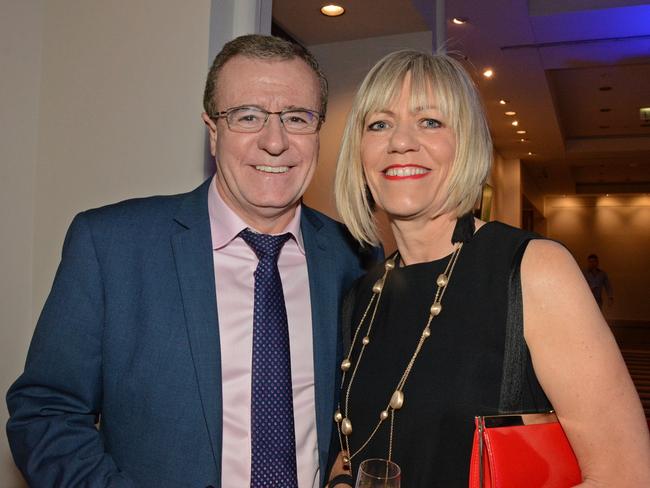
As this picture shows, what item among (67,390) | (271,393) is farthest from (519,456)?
(67,390)

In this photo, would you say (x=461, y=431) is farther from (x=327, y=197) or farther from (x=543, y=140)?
(x=543, y=140)

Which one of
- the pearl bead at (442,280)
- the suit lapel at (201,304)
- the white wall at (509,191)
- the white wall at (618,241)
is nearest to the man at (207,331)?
the suit lapel at (201,304)

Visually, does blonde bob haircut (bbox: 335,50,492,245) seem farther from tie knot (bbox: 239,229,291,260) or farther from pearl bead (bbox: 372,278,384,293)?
tie knot (bbox: 239,229,291,260)

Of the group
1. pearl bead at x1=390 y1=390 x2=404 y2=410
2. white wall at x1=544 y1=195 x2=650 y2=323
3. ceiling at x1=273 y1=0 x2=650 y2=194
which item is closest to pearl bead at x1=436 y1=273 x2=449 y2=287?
pearl bead at x1=390 y1=390 x2=404 y2=410

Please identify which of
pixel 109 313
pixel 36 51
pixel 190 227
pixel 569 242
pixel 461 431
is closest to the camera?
pixel 461 431

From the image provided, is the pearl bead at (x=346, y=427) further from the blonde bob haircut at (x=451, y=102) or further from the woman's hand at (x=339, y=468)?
the blonde bob haircut at (x=451, y=102)

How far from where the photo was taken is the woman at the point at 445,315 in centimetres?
138

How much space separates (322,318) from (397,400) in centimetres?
38

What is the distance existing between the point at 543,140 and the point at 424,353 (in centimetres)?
1203

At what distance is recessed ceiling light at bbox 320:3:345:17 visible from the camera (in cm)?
383

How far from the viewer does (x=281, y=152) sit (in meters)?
1.82

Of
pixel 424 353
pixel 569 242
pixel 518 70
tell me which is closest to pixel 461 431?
pixel 424 353

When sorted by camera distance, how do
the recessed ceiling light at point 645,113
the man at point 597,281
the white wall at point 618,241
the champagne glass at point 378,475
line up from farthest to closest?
the white wall at point 618,241 < the man at point 597,281 < the recessed ceiling light at point 645,113 < the champagne glass at point 378,475

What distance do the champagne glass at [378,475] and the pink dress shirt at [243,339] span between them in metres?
0.51
